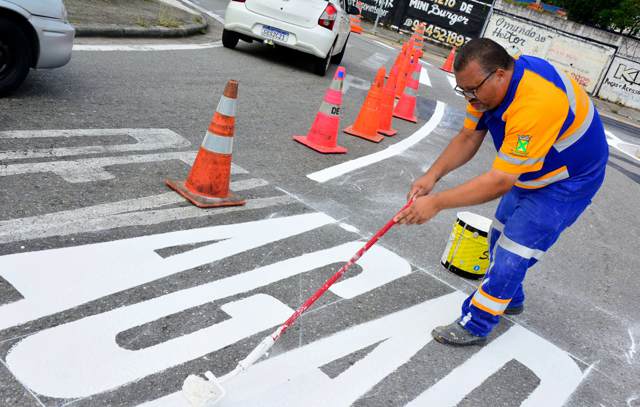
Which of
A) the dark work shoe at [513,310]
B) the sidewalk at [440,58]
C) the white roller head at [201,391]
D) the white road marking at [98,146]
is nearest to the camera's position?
the white roller head at [201,391]

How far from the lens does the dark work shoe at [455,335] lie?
3531mm

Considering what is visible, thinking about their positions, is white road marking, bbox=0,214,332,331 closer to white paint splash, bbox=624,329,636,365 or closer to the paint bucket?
the paint bucket

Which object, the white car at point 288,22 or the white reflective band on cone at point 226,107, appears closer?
the white reflective band on cone at point 226,107

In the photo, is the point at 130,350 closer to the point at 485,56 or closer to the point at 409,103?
the point at 485,56

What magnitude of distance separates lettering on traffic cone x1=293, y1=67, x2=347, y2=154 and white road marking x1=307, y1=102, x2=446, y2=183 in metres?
0.33

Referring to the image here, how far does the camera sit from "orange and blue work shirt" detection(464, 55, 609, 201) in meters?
3.00

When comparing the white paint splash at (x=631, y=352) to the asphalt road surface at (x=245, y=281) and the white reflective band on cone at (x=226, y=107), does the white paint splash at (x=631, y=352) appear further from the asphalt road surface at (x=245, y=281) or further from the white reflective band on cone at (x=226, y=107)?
the white reflective band on cone at (x=226, y=107)

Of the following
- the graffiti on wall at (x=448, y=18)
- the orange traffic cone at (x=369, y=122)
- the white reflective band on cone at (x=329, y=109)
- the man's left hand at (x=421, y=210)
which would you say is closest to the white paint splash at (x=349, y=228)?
the man's left hand at (x=421, y=210)

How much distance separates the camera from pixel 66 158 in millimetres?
4543

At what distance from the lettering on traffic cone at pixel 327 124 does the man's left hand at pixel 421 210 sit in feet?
11.1

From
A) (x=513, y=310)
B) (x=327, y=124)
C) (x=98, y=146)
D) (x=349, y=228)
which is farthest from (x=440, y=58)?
(x=513, y=310)

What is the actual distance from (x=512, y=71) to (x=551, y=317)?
1925mm

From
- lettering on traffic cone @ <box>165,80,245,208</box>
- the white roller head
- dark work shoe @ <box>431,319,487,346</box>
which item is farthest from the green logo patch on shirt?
lettering on traffic cone @ <box>165,80,245,208</box>

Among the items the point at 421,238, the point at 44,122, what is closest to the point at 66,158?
the point at 44,122
